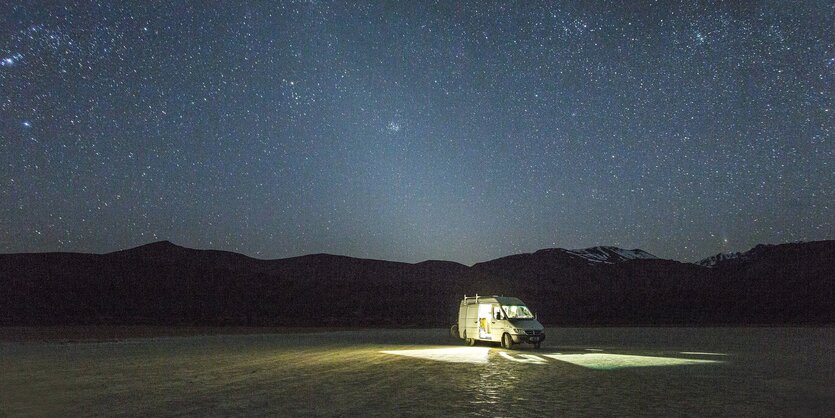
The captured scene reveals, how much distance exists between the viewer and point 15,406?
10656mm

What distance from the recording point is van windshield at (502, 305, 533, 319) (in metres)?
27.6

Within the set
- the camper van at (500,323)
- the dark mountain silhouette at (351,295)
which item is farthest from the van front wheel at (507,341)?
the dark mountain silhouette at (351,295)

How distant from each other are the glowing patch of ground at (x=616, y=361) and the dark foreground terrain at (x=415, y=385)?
0.06 m

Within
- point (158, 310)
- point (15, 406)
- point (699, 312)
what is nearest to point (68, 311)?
point (158, 310)

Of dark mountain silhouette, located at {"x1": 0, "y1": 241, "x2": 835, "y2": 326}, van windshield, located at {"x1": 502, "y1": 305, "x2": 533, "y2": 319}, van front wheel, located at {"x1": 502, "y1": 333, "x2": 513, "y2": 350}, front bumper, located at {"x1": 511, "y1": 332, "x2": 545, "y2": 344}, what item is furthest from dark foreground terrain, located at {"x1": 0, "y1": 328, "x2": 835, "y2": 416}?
dark mountain silhouette, located at {"x1": 0, "y1": 241, "x2": 835, "y2": 326}

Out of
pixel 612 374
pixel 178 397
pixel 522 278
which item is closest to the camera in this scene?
pixel 178 397

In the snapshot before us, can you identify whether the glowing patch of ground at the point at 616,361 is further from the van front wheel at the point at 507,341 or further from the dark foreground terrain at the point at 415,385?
the van front wheel at the point at 507,341

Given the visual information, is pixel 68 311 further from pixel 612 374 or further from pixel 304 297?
pixel 612 374

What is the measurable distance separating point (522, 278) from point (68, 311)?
121 metres

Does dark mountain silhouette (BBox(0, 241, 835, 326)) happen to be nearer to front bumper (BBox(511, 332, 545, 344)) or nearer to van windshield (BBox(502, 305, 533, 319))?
van windshield (BBox(502, 305, 533, 319))

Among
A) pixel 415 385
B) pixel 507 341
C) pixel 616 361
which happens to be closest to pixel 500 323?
pixel 507 341

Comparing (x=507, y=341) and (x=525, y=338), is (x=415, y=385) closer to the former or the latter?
(x=525, y=338)

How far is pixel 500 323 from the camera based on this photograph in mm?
27266

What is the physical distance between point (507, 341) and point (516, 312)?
5.84 ft
